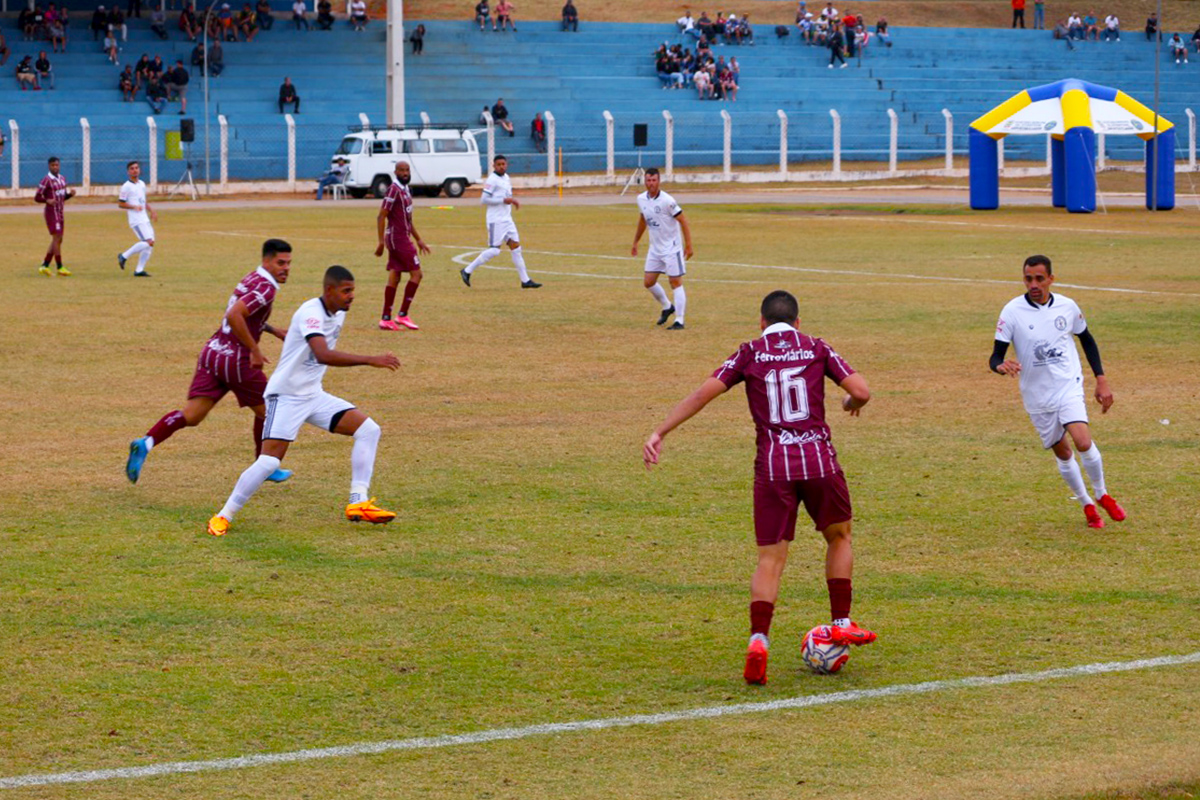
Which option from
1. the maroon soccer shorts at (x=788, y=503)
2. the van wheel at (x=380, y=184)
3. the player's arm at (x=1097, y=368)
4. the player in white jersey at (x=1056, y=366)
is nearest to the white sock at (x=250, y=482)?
the maroon soccer shorts at (x=788, y=503)

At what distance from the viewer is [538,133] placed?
64.3 metres

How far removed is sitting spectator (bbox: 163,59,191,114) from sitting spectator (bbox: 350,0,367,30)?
1044cm

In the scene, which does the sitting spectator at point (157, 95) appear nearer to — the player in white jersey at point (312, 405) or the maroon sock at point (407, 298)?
the maroon sock at point (407, 298)

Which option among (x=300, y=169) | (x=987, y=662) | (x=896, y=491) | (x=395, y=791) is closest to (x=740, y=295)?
(x=896, y=491)

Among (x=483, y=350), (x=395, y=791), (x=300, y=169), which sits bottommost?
(x=395, y=791)

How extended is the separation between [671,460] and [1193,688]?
630cm

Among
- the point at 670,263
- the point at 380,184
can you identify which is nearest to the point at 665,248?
the point at 670,263

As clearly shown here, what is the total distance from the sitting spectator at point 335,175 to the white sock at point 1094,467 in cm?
4864

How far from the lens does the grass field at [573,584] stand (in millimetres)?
6980

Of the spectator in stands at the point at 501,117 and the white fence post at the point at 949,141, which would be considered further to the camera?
the white fence post at the point at 949,141

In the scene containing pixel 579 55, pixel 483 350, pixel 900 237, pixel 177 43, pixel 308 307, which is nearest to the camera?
pixel 308 307

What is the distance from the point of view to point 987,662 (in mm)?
8219

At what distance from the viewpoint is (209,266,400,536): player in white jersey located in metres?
11.0

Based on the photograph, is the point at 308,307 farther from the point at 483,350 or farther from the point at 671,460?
the point at 483,350
